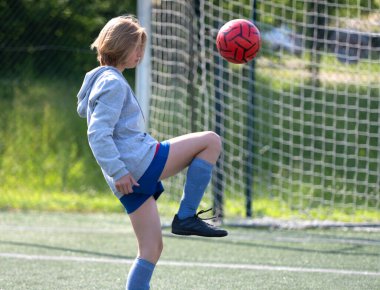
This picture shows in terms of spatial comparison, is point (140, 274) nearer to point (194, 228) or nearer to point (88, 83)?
point (194, 228)

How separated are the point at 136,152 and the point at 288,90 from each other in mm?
5321

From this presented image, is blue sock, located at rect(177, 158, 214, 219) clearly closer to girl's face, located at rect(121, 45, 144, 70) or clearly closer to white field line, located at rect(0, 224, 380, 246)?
girl's face, located at rect(121, 45, 144, 70)

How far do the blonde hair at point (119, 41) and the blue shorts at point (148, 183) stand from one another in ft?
1.63

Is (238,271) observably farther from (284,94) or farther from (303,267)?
(284,94)

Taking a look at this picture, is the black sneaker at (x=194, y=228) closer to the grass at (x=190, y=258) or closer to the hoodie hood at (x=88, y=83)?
the hoodie hood at (x=88, y=83)

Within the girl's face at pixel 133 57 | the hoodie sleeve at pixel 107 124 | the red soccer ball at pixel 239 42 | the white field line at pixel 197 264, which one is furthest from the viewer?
the white field line at pixel 197 264

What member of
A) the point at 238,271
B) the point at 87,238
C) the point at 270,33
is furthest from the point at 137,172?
the point at 270,33

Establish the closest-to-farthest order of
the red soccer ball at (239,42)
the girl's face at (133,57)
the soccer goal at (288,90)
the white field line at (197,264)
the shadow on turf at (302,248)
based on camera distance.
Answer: the girl's face at (133,57), the red soccer ball at (239,42), the white field line at (197,264), the shadow on turf at (302,248), the soccer goal at (288,90)

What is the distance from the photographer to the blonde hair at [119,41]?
428 centimetres

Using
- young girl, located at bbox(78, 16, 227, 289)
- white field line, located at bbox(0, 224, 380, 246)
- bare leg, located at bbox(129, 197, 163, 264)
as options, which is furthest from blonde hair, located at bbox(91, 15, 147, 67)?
white field line, located at bbox(0, 224, 380, 246)

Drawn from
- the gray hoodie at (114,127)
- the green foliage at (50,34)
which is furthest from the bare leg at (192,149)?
the green foliage at (50,34)

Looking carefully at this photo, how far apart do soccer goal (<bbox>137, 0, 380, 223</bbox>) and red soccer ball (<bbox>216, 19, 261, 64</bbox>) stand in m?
3.02

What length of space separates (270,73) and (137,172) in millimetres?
5530

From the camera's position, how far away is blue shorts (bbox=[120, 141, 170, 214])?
422cm
